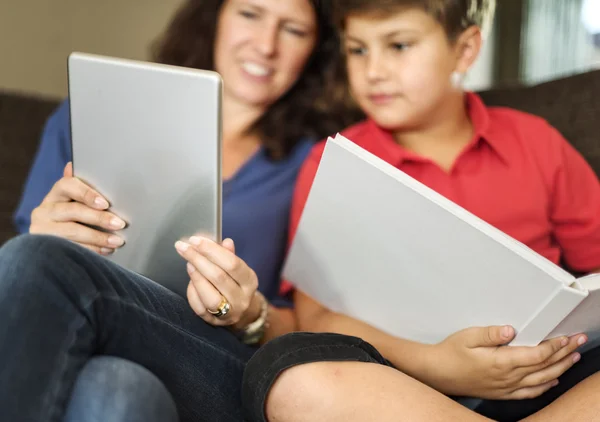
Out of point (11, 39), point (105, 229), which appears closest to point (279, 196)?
point (105, 229)

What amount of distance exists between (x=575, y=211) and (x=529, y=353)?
0.40m

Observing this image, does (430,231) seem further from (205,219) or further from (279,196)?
(279,196)

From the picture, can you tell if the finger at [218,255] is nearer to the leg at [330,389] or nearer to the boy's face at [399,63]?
the leg at [330,389]

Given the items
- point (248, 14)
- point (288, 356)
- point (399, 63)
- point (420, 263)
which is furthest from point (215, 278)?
point (248, 14)

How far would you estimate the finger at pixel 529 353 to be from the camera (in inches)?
29.8

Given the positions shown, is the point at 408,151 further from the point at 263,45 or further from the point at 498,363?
the point at 498,363

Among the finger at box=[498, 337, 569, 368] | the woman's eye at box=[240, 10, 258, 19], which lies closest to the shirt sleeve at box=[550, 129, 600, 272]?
the finger at box=[498, 337, 569, 368]

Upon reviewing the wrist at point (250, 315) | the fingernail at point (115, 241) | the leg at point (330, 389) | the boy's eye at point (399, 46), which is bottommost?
the wrist at point (250, 315)

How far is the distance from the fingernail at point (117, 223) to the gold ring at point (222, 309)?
16cm

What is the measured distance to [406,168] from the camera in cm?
107

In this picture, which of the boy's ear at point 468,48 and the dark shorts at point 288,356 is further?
the boy's ear at point 468,48

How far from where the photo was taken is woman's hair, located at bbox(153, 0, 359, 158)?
125cm

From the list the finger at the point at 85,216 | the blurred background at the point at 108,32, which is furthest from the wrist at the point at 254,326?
the blurred background at the point at 108,32

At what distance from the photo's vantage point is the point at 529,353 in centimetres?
76
